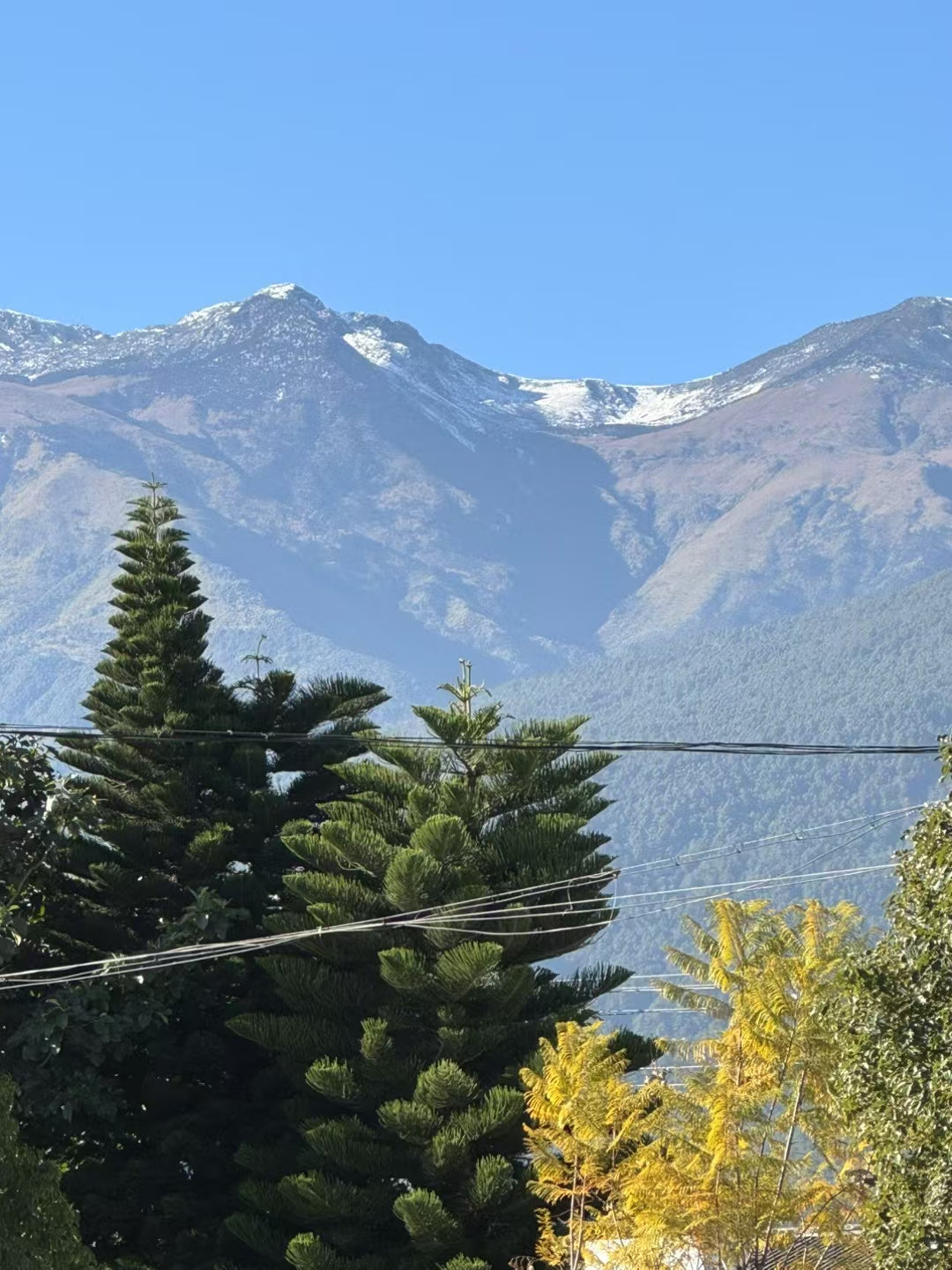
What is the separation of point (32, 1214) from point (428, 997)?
662 cm

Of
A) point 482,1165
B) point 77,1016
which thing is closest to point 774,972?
Answer: point 482,1165

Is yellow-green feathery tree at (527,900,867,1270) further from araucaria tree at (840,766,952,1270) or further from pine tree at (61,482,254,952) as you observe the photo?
pine tree at (61,482,254,952)

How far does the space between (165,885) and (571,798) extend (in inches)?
239

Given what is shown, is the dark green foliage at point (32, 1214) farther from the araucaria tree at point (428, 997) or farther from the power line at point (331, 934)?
the araucaria tree at point (428, 997)

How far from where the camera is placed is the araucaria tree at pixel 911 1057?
11.9m

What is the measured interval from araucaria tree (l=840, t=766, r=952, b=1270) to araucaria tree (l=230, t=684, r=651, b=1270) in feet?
29.5

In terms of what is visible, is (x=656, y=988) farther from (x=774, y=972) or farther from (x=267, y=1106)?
(x=267, y=1106)

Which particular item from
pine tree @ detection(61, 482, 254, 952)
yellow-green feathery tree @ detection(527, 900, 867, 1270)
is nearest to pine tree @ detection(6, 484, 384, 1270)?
pine tree @ detection(61, 482, 254, 952)

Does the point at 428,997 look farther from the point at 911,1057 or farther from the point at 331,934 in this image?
the point at 911,1057

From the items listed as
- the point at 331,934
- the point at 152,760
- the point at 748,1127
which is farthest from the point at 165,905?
the point at 748,1127

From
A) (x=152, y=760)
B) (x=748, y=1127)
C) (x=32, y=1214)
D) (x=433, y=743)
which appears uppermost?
(x=152, y=760)

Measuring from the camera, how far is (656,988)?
21.4 meters

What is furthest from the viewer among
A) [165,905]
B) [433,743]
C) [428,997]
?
[165,905]

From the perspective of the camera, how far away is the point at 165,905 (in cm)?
2734
